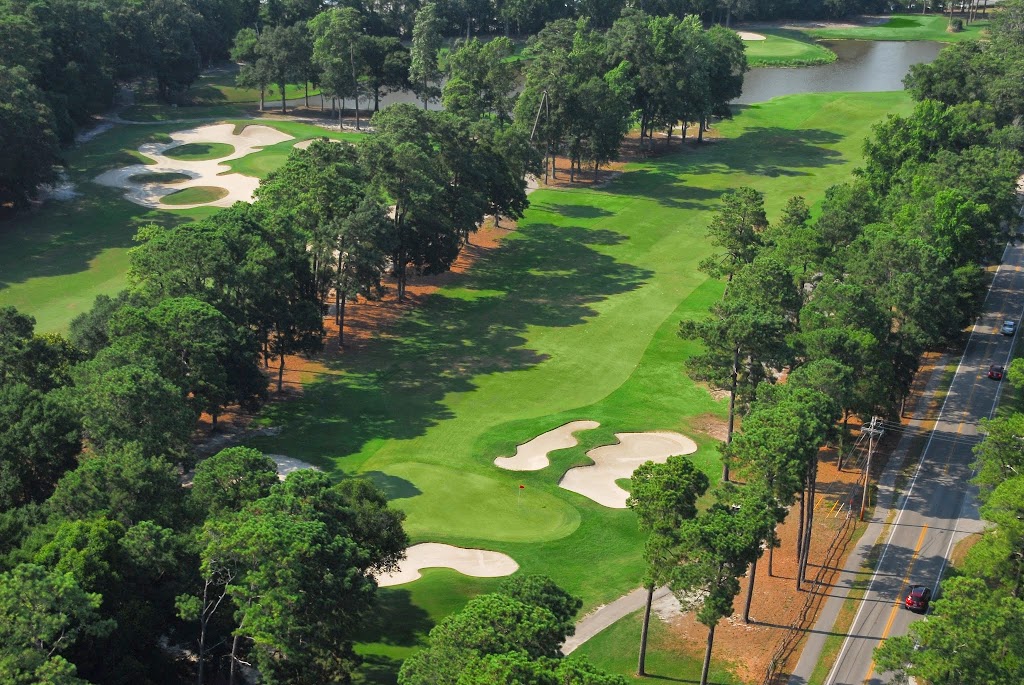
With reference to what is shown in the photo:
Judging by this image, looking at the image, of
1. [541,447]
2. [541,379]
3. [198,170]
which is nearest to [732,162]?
[198,170]

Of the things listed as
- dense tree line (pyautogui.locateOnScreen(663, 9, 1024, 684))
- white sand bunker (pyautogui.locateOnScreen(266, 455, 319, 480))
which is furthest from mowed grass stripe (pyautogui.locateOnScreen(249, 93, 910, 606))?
dense tree line (pyautogui.locateOnScreen(663, 9, 1024, 684))

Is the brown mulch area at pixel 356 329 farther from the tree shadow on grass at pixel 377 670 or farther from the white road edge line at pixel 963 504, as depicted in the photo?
the white road edge line at pixel 963 504

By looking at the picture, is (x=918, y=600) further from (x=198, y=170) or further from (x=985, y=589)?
(x=198, y=170)

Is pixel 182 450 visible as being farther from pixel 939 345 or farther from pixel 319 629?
pixel 939 345

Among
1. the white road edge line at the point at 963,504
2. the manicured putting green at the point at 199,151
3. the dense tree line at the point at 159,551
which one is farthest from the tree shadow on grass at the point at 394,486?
the manicured putting green at the point at 199,151

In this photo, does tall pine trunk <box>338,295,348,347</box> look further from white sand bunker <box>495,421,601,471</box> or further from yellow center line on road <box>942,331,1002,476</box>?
yellow center line on road <box>942,331,1002,476</box>

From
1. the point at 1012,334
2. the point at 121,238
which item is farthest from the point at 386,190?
the point at 1012,334
